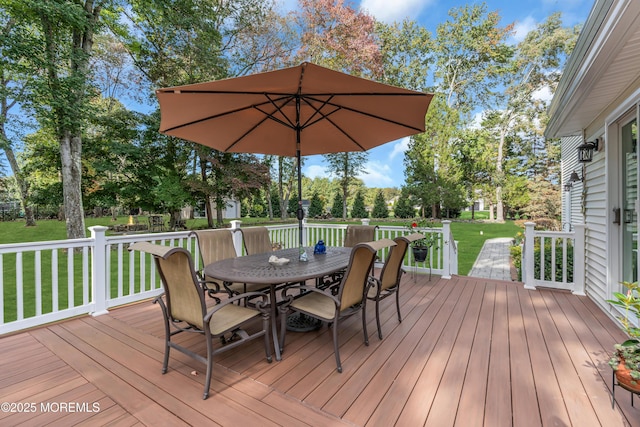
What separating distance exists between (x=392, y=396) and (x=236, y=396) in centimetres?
107

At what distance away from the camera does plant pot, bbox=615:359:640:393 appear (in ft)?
5.28

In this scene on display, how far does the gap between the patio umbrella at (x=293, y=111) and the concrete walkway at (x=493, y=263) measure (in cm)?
431

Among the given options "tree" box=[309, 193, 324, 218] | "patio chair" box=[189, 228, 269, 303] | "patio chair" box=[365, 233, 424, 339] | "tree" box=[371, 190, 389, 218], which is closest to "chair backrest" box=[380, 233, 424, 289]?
"patio chair" box=[365, 233, 424, 339]

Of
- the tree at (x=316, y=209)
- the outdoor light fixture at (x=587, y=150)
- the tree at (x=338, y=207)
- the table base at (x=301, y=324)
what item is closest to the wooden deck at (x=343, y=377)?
the table base at (x=301, y=324)

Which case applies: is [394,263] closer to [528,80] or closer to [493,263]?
[493,263]

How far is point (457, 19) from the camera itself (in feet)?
53.7

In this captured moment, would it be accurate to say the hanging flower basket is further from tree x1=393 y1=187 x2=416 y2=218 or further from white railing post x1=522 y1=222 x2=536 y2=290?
tree x1=393 y1=187 x2=416 y2=218

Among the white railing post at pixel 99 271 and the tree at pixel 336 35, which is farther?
the tree at pixel 336 35

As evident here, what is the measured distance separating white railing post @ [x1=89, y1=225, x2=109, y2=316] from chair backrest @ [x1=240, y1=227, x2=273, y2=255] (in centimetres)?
164

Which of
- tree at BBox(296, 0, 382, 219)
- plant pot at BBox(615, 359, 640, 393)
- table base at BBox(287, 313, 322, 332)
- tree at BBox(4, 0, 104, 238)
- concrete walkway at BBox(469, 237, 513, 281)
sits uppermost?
tree at BBox(296, 0, 382, 219)

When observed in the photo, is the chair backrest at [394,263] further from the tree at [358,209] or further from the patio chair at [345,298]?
the tree at [358,209]

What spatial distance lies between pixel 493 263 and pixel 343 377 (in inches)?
269

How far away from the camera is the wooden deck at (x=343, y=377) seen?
5.75 feet

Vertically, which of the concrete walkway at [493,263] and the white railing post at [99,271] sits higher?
the white railing post at [99,271]
